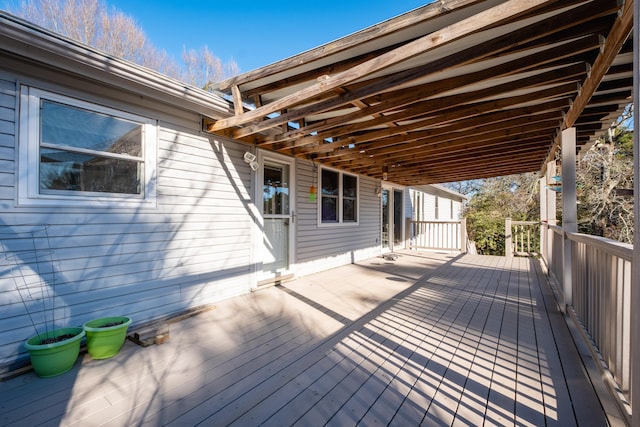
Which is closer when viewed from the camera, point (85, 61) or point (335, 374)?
point (335, 374)

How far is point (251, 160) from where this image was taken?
417 centimetres

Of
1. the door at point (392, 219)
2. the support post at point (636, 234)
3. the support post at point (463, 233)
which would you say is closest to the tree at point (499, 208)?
the support post at point (463, 233)

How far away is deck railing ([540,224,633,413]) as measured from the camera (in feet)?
5.35

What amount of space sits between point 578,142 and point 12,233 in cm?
750

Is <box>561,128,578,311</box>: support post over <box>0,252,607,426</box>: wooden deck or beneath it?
over

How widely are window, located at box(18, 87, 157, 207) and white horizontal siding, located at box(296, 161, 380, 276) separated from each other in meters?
2.60

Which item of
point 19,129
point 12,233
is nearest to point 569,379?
point 12,233

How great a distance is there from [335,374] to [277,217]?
2969 mm

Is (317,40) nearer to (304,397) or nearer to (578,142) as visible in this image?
(578,142)

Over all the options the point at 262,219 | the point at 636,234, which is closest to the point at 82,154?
the point at 262,219

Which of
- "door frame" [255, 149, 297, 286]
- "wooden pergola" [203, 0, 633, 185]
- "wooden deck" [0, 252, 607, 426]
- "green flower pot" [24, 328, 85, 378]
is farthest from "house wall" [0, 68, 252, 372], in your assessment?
"wooden pergola" [203, 0, 633, 185]

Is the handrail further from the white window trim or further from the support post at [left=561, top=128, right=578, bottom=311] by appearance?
the white window trim

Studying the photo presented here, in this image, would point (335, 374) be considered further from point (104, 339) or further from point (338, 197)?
point (338, 197)

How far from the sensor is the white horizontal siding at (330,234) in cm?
524
